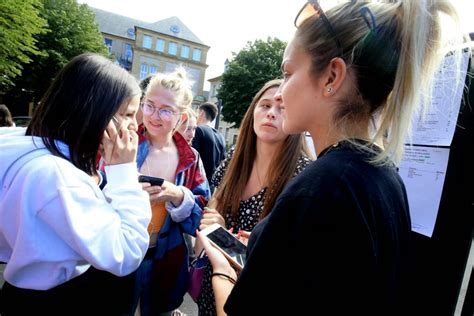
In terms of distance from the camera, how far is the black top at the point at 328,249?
2.37 ft

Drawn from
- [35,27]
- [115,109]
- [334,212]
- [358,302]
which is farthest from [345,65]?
[35,27]

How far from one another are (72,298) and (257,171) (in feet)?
3.98

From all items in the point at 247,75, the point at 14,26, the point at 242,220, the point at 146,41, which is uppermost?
the point at 146,41

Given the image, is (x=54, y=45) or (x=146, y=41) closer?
(x=54, y=45)

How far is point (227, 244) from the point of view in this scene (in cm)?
137

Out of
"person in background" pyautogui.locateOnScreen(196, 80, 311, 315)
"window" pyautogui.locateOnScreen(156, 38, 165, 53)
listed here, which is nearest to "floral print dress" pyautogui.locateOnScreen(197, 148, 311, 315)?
"person in background" pyautogui.locateOnScreen(196, 80, 311, 315)

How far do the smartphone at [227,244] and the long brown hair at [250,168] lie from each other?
0.41 meters

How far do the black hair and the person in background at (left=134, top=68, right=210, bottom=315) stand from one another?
2.08 feet

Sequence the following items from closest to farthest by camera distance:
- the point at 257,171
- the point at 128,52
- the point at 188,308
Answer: the point at 257,171
the point at 188,308
the point at 128,52

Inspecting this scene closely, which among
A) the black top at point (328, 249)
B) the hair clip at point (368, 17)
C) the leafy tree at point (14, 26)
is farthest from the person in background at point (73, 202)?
the leafy tree at point (14, 26)

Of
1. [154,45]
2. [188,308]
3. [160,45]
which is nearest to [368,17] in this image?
[188,308]

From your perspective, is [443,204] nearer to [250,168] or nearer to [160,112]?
[250,168]

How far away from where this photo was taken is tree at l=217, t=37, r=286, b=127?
26.9 m

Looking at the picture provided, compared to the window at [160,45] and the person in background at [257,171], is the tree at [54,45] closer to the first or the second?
the window at [160,45]
